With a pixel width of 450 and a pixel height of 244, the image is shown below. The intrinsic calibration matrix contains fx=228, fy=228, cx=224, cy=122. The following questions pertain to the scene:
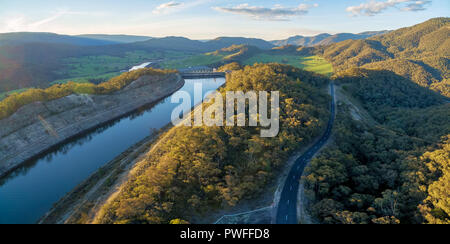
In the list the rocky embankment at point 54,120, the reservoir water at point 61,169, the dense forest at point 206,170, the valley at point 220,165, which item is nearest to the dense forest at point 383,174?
the valley at point 220,165

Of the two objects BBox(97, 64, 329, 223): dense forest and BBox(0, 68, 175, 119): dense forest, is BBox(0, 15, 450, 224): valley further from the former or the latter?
BBox(0, 68, 175, 119): dense forest

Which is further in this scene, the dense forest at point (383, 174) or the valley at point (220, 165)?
the valley at point (220, 165)

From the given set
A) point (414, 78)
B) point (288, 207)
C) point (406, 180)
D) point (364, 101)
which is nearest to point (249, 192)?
point (288, 207)

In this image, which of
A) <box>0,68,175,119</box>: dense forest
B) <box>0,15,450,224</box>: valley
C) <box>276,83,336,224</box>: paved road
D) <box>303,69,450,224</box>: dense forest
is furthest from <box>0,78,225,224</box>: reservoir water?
<box>303,69,450,224</box>: dense forest

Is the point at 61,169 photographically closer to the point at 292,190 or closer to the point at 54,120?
the point at 54,120

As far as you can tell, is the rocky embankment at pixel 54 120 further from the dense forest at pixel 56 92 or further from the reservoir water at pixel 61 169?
the reservoir water at pixel 61 169
